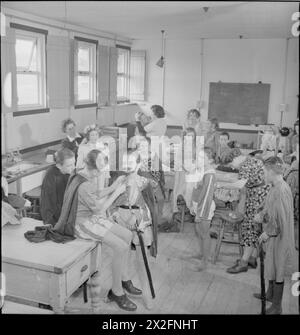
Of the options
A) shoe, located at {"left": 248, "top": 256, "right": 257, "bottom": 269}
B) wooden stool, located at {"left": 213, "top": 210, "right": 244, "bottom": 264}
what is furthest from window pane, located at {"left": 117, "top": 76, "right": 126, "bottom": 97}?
shoe, located at {"left": 248, "top": 256, "right": 257, "bottom": 269}

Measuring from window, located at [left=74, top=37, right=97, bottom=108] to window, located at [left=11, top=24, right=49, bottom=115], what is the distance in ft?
0.69

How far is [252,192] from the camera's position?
3004 millimetres

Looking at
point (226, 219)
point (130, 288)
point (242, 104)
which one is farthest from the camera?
point (242, 104)

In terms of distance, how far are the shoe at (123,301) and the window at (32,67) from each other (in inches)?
49.1

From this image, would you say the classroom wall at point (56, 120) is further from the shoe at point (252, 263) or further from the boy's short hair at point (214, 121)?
the shoe at point (252, 263)

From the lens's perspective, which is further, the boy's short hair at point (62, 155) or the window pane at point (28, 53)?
the window pane at point (28, 53)

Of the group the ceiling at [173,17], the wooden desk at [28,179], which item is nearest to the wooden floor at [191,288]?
the wooden desk at [28,179]

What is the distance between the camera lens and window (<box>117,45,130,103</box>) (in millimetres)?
2458

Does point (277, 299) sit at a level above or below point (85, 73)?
below

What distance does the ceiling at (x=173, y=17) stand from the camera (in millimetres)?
A: 2191

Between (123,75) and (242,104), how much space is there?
2.66 meters

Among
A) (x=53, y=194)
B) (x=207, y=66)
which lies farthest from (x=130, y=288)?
(x=207, y=66)

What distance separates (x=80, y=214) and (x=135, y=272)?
0.86 meters

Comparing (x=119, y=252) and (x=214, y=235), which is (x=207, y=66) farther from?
(x=214, y=235)
